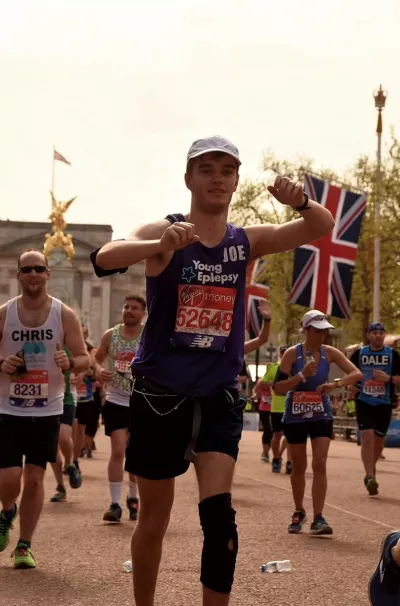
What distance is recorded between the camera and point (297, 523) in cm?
1181

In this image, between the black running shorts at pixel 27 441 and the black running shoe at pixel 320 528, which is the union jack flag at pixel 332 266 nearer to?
the black running shoe at pixel 320 528

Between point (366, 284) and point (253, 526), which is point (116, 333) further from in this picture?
point (366, 284)

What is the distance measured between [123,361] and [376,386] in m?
5.42


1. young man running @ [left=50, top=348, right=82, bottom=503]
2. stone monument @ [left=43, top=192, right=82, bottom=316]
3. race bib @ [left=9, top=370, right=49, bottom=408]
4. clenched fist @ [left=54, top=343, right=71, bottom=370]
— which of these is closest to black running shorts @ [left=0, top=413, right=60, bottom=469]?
race bib @ [left=9, top=370, right=49, bottom=408]

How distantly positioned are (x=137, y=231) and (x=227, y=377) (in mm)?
750

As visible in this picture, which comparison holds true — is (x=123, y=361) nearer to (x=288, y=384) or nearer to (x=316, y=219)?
(x=288, y=384)

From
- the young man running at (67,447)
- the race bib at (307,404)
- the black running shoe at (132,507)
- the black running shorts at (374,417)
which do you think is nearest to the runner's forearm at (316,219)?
the race bib at (307,404)

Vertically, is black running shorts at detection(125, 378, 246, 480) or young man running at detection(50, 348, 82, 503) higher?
black running shorts at detection(125, 378, 246, 480)

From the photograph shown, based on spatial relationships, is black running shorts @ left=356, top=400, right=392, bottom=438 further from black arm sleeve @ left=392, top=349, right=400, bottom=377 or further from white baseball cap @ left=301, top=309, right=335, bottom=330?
white baseball cap @ left=301, top=309, right=335, bottom=330

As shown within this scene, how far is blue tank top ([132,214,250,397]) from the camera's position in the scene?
6.19 m

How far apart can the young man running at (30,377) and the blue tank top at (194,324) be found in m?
3.23

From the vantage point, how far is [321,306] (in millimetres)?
32969

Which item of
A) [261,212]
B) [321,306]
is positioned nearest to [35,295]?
[321,306]

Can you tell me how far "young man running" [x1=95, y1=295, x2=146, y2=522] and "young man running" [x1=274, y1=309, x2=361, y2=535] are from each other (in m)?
1.47
